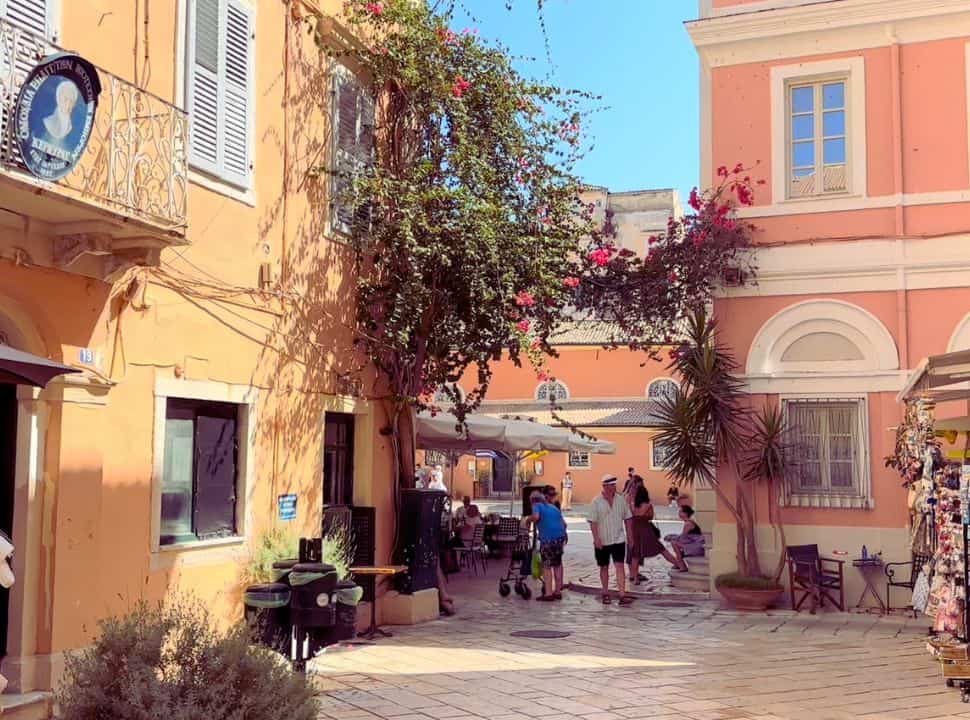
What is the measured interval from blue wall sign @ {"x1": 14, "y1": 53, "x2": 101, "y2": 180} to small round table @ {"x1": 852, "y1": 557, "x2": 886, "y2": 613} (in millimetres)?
11264

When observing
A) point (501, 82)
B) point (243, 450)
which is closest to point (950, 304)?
point (501, 82)

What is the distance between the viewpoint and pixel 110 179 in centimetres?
748

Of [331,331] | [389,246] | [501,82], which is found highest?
[501,82]

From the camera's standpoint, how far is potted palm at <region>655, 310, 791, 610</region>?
1474 centimetres

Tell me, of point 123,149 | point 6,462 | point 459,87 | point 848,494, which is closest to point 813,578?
point 848,494

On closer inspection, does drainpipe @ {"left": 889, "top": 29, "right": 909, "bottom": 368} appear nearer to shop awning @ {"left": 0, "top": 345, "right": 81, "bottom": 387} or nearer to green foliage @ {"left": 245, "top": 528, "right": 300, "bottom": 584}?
green foliage @ {"left": 245, "top": 528, "right": 300, "bottom": 584}

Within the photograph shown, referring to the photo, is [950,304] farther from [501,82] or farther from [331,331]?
[331,331]

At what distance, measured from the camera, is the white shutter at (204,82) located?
9.38 meters

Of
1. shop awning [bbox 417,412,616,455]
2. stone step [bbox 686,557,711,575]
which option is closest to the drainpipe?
stone step [bbox 686,557,711,575]

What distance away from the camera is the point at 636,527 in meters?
17.1

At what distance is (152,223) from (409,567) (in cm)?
634

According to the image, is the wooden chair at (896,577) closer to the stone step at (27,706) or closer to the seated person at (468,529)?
the seated person at (468,529)

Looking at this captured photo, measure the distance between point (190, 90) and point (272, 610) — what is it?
14.8 ft

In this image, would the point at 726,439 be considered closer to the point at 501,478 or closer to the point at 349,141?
the point at 349,141
